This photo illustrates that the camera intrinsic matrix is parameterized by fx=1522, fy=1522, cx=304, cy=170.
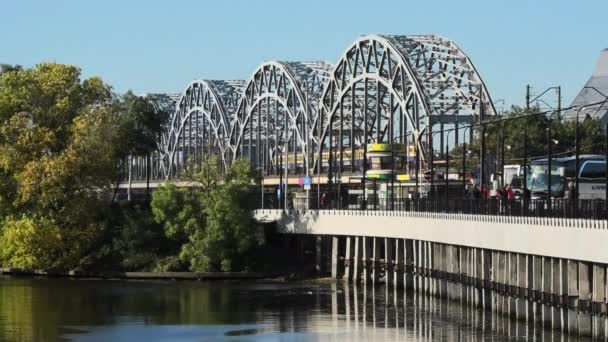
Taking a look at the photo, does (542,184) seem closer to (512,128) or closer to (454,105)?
(512,128)

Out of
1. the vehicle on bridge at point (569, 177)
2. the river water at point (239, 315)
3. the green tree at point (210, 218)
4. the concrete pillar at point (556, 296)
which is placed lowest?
the river water at point (239, 315)

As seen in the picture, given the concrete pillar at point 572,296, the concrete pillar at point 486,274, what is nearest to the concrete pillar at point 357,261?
the concrete pillar at point 486,274

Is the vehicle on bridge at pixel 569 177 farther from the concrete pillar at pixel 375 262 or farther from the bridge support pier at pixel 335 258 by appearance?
the bridge support pier at pixel 335 258

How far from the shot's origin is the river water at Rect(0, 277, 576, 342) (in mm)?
70688

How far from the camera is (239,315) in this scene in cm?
8256

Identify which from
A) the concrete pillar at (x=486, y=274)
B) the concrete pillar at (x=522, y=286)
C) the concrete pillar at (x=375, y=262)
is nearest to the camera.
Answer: the concrete pillar at (x=522, y=286)

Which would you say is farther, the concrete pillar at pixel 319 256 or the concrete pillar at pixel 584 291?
the concrete pillar at pixel 319 256

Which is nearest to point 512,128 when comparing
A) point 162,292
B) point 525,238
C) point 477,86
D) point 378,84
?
point 477,86

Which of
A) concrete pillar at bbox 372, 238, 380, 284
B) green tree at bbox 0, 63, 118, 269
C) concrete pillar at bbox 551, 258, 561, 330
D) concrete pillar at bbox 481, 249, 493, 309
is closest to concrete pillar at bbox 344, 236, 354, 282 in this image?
concrete pillar at bbox 372, 238, 380, 284

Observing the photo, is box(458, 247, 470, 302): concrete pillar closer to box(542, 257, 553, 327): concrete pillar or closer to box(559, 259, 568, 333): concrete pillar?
box(542, 257, 553, 327): concrete pillar

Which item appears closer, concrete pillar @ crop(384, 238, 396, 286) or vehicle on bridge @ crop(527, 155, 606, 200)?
vehicle on bridge @ crop(527, 155, 606, 200)

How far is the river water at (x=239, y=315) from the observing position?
232 feet

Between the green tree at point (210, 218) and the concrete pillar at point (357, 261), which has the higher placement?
the green tree at point (210, 218)

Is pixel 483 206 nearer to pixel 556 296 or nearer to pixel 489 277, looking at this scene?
pixel 489 277
